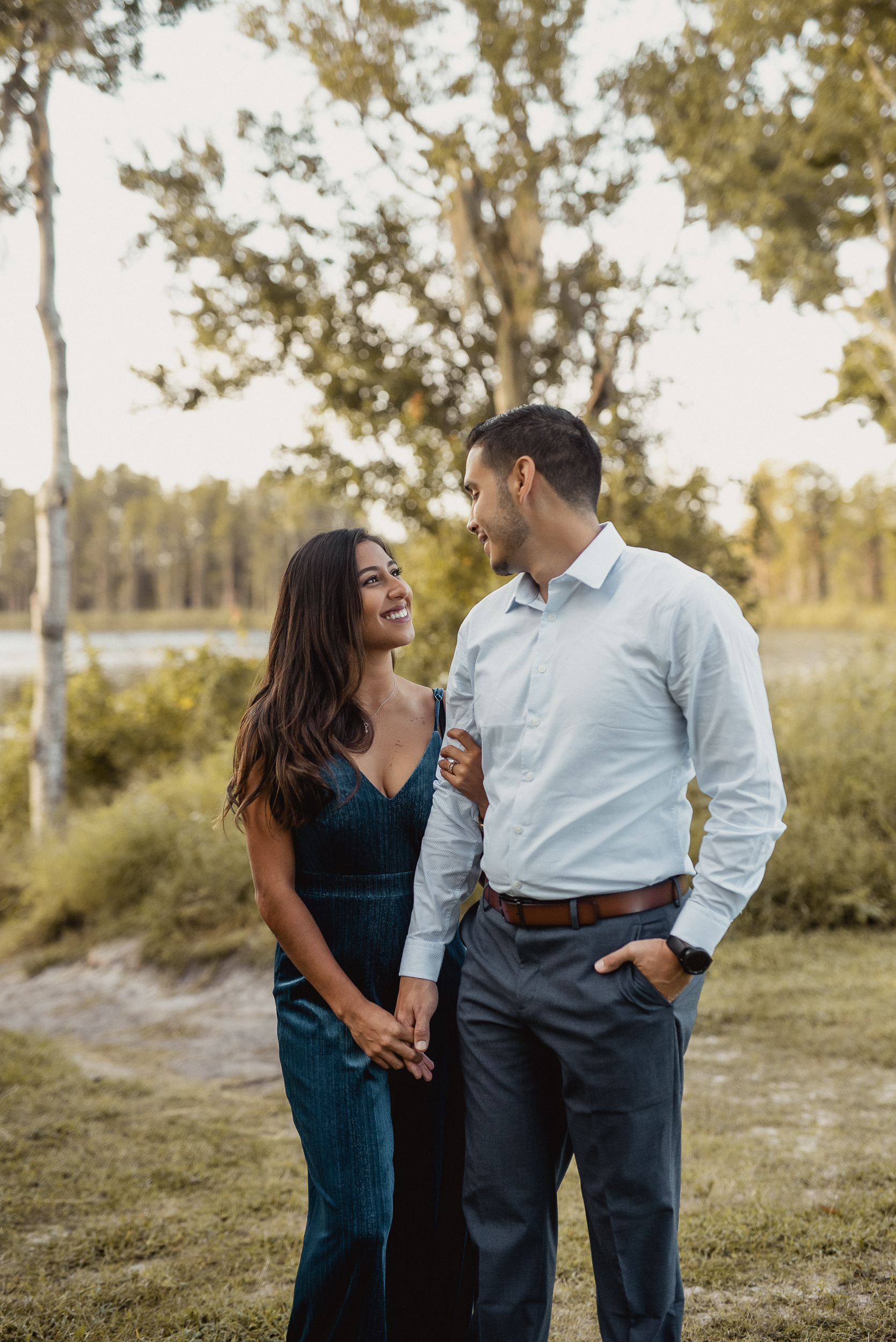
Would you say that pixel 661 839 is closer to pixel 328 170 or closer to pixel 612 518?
pixel 612 518

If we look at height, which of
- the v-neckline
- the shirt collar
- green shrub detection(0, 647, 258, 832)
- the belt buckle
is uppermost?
the shirt collar

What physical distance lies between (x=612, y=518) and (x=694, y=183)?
3953mm

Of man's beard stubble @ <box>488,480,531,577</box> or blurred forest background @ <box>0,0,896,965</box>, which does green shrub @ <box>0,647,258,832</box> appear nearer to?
blurred forest background @ <box>0,0,896,965</box>

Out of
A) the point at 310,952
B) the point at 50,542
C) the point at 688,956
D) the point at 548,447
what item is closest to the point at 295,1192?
the point at 310,952

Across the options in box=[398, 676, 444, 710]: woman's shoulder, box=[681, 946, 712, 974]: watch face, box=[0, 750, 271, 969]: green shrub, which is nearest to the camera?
box=[681, 946, 712, 974]: watch face

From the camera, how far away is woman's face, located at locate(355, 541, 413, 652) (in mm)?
2463

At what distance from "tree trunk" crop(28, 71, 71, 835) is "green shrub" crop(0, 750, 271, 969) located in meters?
1.16

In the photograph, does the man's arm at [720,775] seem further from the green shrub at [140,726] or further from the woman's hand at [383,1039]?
the green shrub at [140,726]

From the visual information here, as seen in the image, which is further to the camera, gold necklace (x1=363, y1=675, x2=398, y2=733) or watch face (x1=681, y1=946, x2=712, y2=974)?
gold necklace (x1=363, y1=675, x2=398, y2=733)

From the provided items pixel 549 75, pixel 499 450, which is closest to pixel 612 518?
pixel 549 75

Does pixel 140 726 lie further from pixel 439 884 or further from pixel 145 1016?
pixel 439 884

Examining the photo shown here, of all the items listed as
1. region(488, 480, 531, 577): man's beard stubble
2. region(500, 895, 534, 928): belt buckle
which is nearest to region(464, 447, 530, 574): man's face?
region(488, 480, 531, 577): man's beard stubble

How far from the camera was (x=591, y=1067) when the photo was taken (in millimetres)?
1916

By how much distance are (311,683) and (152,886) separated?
6664mm
